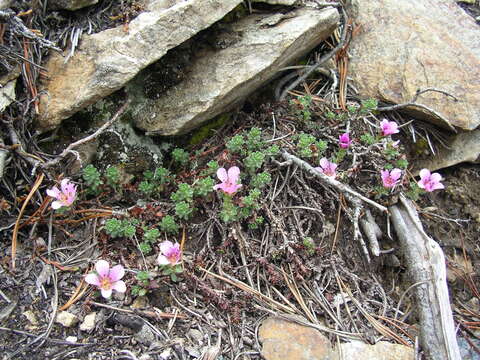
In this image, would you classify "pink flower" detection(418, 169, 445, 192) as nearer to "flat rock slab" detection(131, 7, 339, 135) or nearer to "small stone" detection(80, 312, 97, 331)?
"flat rock slab" detection(131, 7, 339, 135)

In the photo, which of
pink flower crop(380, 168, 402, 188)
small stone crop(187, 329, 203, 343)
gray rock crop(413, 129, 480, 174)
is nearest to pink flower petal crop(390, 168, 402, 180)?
pink flower crop(380, 168, 402, 188)

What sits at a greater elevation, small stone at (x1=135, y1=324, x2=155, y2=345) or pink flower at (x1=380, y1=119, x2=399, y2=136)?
pink flower at (x1=380, y1=119, x2=399, y2=136)

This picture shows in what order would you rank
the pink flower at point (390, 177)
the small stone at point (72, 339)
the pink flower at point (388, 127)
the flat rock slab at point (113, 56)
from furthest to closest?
the pink flower at point (388, 127)
the pink flower at point (390, 177)
the flat rock slab at point (113, 56)
the small stone at point (72, 339)

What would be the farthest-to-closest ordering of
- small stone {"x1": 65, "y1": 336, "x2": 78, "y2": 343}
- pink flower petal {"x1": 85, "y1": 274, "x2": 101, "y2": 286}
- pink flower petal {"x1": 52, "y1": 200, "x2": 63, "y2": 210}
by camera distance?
pink flower petal {"x1": 52, "y1": 200, "x2": 63, "y2": 210} → pink flower petal {"x1": 85, "y1": 274, "x2": 101, "y2": 286} → small stone {"x1": 65, "y1": 336, "x2": 78, "y2": 343}

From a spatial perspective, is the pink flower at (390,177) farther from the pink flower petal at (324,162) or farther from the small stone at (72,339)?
the small stone at (72,339)

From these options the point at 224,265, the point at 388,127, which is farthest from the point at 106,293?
the point at 388,127

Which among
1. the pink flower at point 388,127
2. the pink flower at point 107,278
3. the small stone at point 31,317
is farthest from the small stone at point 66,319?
the pink flower at point 388,127

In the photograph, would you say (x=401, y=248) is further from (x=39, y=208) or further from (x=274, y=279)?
(x=39, y=208)
